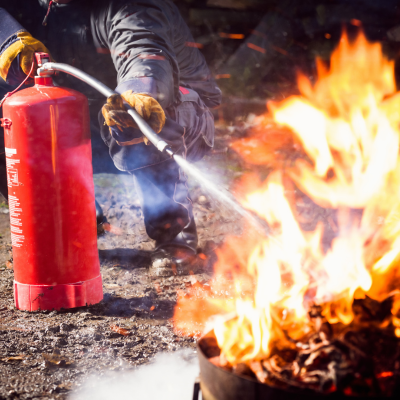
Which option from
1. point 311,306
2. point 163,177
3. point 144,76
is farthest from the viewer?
point 163,177

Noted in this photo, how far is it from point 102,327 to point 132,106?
133cm

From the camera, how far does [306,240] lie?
393 centimetres

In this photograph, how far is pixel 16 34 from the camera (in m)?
3.22

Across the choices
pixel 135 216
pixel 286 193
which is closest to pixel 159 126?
pixel 135 216

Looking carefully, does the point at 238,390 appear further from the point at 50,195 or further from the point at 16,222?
the point at 16,222

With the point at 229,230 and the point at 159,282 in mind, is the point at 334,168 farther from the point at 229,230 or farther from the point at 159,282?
the point at 159,282

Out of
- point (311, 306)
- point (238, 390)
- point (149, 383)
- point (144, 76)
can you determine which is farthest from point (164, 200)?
point (238, 390)

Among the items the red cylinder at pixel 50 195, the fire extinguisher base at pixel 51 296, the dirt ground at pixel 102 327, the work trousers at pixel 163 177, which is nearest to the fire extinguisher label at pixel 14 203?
the red cylinder at pixel 50 195

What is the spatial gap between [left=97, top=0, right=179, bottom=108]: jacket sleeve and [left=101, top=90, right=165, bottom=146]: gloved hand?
269mm

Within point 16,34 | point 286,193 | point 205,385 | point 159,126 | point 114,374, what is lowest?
point 114,374

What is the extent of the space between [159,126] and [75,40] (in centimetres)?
155

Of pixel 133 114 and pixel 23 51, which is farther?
pixel 23 51

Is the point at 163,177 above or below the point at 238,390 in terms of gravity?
above

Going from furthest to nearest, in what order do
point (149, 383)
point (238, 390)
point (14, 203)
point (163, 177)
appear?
point (163, 177) → point (14, 203) → point (149, 383) → point (238, 390)
